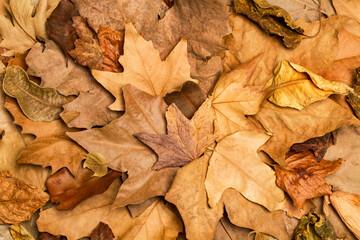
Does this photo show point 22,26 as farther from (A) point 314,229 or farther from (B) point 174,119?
(A) point 314,229

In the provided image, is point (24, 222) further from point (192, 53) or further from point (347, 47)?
point (347, 47)

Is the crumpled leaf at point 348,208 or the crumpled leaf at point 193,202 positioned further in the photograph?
the crumpled leaf at point 348,208

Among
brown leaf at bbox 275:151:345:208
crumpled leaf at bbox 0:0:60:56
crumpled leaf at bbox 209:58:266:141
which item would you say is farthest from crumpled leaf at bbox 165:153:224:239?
crumpled leaf at bbox 0:0:60:56

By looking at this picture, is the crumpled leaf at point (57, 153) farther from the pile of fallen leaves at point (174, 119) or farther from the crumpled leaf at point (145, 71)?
the crumpled leaf at point (145, 71)

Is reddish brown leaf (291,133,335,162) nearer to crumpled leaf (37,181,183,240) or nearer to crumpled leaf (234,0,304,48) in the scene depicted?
crumpled leaf (234,0,304,48)

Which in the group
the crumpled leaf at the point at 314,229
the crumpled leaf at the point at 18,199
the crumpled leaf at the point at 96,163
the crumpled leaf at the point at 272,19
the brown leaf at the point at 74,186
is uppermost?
the crumpled leaf at the point at 272,19

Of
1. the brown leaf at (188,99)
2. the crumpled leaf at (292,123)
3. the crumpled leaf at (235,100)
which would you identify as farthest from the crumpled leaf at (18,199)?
the crumpled leaf at (292,123)
